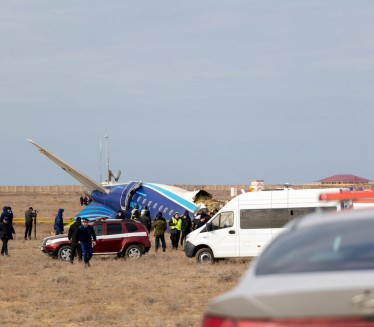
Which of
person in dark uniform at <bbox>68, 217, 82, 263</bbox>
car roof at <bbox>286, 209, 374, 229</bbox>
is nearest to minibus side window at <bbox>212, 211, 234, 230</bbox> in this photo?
person in dark uniform at <bbox>68, 217, 82, 263</bbox>

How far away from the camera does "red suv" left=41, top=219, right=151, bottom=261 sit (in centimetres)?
2798

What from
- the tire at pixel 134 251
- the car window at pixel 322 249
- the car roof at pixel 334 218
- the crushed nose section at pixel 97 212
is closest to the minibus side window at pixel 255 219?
the tire at pixel 134 251

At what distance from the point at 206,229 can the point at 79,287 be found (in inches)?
291

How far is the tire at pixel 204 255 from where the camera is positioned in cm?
2641

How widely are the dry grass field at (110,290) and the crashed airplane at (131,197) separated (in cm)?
1014

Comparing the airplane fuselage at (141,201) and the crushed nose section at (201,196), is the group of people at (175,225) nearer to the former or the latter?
the airplane fuselage at (141,201)

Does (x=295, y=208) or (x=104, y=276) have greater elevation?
(x=295, y=208)

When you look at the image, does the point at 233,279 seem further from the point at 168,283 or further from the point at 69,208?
the point at 69,208

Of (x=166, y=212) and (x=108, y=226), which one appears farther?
(x=166, y=212)

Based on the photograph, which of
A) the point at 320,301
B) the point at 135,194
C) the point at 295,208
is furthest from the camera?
the point at 135,194

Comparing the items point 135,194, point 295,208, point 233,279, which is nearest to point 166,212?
point 135,194

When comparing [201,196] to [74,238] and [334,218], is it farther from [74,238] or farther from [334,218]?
[334,218]

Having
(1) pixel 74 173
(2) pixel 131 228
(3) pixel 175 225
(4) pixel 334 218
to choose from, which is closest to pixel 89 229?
(2) pixel 131 228

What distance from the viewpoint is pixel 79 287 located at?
1991cm
